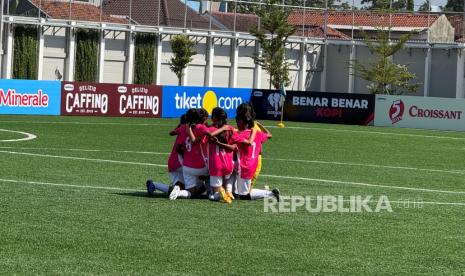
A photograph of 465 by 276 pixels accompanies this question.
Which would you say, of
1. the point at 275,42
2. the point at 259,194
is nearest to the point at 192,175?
the point at 259,194

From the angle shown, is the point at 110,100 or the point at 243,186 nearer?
the point at 243,186

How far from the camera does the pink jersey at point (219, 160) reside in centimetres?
1516

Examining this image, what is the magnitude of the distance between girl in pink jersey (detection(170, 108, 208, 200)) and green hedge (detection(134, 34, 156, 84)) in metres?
48.9

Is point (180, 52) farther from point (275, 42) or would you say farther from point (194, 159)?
point (194, 159)

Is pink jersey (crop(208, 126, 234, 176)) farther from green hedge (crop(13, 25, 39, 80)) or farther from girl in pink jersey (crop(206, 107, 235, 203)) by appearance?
green hedge (crop(13, 25, 39, 80))

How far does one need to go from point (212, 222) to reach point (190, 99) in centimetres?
3568

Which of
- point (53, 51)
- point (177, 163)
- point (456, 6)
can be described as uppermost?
point (456, 6)

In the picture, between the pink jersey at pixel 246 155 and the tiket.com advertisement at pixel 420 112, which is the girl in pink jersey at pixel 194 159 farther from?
the tiket.com advertisement at pixel 420 112

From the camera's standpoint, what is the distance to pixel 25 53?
5816 cm

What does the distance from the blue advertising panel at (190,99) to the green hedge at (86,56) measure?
13585mm

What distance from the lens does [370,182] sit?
776 inches

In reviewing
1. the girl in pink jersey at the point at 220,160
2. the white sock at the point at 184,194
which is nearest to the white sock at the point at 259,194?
the girl in pink jersey at the point at 220,160

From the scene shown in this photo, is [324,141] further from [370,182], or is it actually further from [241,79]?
[241,79]

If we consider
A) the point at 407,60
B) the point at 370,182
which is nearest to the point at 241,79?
the point at 407,60
